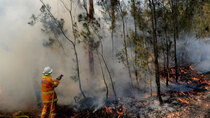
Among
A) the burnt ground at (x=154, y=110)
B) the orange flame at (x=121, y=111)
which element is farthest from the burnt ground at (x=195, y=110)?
the orange flame at (x=121, y=111)

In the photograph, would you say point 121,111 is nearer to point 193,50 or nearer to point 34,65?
point 34,65

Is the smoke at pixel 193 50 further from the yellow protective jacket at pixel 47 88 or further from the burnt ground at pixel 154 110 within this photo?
the yellow protective jacket at pixel 47 88

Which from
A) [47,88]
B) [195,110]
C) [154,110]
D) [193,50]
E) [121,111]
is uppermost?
[47,88]

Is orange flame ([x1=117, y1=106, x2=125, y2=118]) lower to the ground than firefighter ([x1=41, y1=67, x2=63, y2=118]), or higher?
lower

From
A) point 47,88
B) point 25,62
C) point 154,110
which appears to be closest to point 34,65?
point 25,62

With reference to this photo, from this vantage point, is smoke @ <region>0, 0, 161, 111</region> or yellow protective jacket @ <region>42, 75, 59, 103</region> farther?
smoke @ <region>0, 0, 161, 111</region>

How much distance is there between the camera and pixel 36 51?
37.0 ft

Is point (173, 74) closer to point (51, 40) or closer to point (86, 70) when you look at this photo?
point (86, 70)

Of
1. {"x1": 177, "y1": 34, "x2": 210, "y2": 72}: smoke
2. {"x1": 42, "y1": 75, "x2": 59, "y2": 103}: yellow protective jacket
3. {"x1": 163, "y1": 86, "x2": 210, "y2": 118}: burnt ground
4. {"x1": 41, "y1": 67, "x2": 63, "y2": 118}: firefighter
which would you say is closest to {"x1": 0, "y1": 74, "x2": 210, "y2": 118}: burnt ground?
{"x1": 163, "y1": 86, "x2": 210, "y2": 118}: burnt ground

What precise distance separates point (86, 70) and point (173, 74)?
23.6 ft

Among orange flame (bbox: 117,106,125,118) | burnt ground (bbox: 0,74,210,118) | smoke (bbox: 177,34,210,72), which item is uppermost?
smoke (bbox: 177,34,210,72)

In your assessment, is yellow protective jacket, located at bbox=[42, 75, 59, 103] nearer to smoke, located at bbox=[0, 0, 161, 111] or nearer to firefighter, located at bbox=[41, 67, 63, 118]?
firefighter, located at bbox=[41, 67, 63, 118]

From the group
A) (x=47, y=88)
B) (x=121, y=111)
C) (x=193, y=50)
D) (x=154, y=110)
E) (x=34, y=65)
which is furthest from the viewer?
(x=193, y=50)

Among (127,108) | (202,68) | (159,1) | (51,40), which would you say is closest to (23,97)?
(51,40)
